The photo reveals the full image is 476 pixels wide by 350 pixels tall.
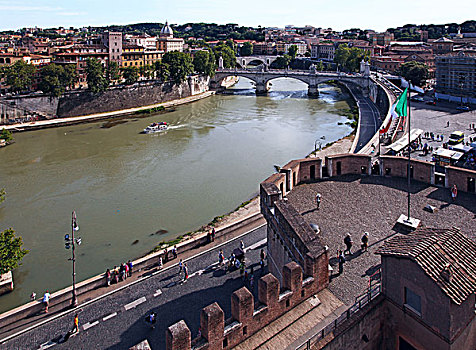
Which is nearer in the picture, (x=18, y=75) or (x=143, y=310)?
(x=143, y=310)

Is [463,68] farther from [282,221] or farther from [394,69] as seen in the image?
[282,221]

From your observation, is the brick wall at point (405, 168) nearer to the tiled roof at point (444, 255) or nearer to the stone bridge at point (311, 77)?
the tiled roof at point (444, 255)

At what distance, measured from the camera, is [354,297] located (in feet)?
20.3

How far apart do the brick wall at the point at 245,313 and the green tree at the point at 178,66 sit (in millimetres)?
40328

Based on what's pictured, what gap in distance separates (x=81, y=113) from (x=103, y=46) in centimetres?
1420

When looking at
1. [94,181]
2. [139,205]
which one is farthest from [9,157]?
[139,205]

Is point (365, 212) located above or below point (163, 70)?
below

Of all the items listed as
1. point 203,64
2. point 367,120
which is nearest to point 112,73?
point 203,64

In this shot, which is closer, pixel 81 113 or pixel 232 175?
pixel 232 175

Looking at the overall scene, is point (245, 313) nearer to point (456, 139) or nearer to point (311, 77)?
point (456, 139)

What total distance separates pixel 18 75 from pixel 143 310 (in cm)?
3183

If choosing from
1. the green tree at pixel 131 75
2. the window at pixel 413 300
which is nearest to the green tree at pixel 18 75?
the green tree at pixel 131 75

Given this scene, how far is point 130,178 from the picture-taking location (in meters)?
20.0

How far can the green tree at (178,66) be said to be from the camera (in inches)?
1743
